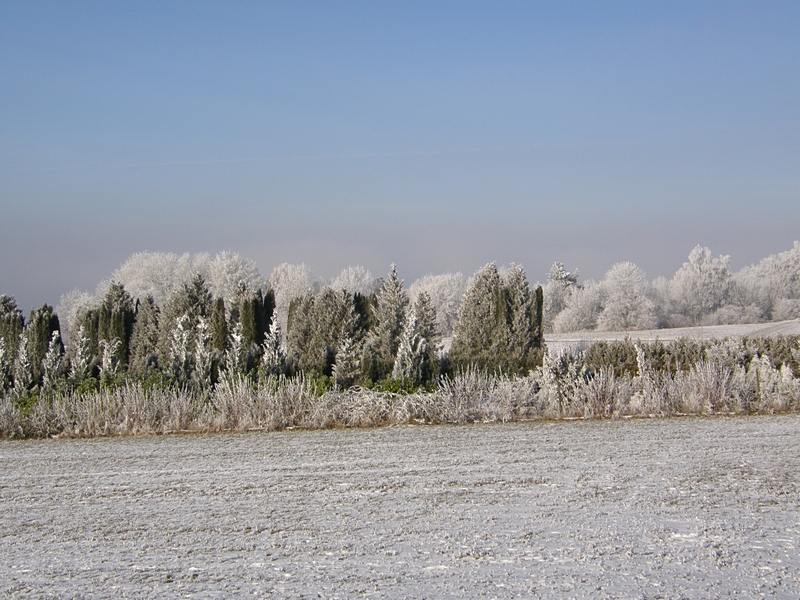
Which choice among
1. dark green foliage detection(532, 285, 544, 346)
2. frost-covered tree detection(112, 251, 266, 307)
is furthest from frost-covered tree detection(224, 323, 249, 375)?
frost-covered tree detection(112, 251, 266, 307)

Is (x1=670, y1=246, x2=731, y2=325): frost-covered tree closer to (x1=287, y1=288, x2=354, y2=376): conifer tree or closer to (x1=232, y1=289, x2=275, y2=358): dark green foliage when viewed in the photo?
(x1=232, y1=289, x2=275, y2=358): dark green foliage

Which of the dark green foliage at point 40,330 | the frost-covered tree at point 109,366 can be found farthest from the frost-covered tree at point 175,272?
the frost-covered tree at point 109,366

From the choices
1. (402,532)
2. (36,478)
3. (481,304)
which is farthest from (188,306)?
(402,532)

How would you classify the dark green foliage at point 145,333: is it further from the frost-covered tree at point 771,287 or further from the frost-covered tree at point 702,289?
the frost-covered tree at point 771,287

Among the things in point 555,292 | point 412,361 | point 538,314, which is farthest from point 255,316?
point 555,292

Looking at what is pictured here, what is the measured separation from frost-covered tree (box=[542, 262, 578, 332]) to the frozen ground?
44.0 m

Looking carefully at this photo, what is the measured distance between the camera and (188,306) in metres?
18.8

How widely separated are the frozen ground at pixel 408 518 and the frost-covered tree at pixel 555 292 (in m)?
44.0

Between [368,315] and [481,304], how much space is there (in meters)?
2.79

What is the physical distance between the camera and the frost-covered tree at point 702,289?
50.0 m

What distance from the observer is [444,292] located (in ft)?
172

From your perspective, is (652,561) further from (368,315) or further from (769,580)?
(368,315)

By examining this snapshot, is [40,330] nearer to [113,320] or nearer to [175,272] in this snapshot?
[113,320]

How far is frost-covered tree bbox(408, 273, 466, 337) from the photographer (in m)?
50.8
